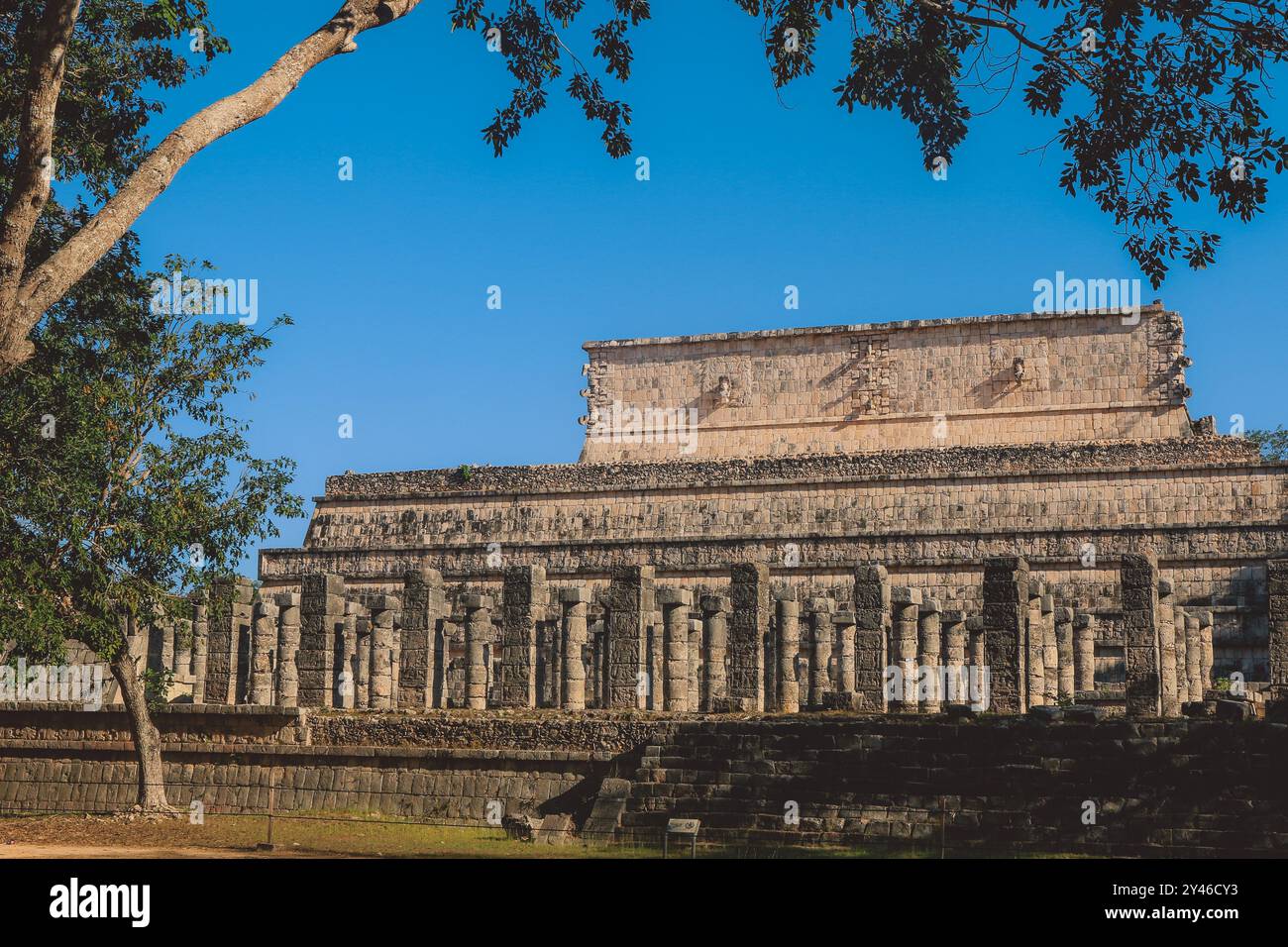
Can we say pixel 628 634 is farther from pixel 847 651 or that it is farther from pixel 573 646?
pixel 847 651

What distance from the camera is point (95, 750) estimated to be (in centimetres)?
2270

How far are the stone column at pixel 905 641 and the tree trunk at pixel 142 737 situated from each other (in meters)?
10.4

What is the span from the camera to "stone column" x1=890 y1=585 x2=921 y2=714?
2345 centimetres

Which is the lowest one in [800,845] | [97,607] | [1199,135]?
[800,845]

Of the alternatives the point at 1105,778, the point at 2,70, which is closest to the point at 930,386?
the point at 1105,778

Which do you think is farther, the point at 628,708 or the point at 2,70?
the point at 628,708

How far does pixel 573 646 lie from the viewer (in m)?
22.8

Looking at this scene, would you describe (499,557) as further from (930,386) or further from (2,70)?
(2,70)

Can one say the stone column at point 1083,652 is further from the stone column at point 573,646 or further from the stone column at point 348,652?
the stone column at point 348,652

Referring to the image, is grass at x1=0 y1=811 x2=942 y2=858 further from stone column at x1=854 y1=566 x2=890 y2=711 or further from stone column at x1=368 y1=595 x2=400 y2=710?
stone column at x1=854 y1=566 x2=890 y2=711

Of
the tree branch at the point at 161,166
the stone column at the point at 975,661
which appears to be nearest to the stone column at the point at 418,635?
the stone column at the point at 975,661

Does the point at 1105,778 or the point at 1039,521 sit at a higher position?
the point at 1039,521

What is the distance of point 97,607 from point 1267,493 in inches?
A: 877
